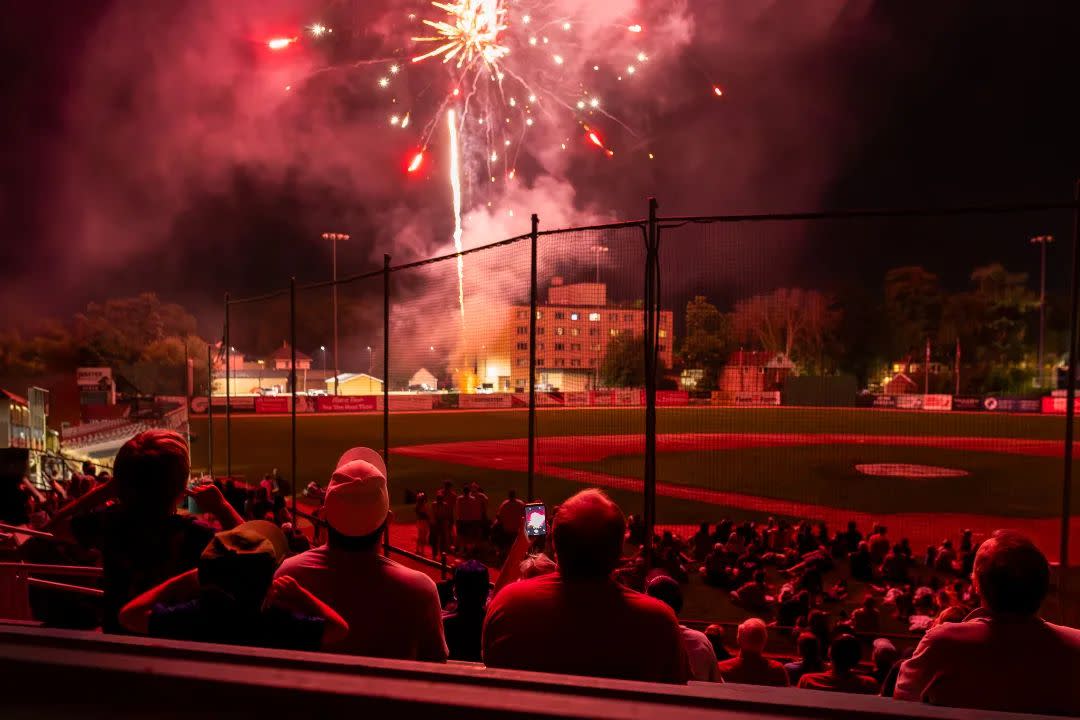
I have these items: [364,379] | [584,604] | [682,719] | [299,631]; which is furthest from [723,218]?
[364,379]

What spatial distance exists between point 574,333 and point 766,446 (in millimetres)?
19558

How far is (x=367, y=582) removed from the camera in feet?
8.04

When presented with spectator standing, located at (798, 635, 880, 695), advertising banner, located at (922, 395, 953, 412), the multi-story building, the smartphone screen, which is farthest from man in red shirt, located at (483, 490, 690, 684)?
advertising banner, located at (922, 395, 953, 412)

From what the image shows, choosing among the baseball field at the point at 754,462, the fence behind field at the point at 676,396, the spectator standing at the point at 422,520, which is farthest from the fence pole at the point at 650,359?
the baseball field at the point at 754,462

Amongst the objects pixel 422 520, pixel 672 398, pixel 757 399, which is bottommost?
pixel 422 520

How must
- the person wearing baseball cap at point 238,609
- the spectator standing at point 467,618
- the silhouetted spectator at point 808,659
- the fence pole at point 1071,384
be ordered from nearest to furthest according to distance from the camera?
the person wearing baseball cap at point 238,609 < the spectator standing at point 467,618 < the silhouetted spectator at point 808,659 < the fence pole at point 1071,384

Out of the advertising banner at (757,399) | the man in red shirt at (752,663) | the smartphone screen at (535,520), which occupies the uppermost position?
the smartphone screen at (535,520)

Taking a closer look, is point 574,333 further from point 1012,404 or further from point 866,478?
point 1012,404

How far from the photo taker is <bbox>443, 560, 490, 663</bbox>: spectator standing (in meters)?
2.98

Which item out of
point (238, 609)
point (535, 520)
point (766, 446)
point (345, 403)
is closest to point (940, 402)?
point (766, 446)

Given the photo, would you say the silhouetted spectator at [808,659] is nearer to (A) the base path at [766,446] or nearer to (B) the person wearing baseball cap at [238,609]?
(B) the person wearing baseball cap at [238,609]

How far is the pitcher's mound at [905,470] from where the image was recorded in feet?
77.1

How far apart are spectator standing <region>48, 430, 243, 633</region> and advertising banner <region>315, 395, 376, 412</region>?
148 feet

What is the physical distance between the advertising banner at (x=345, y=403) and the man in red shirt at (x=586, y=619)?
45.7 meters
